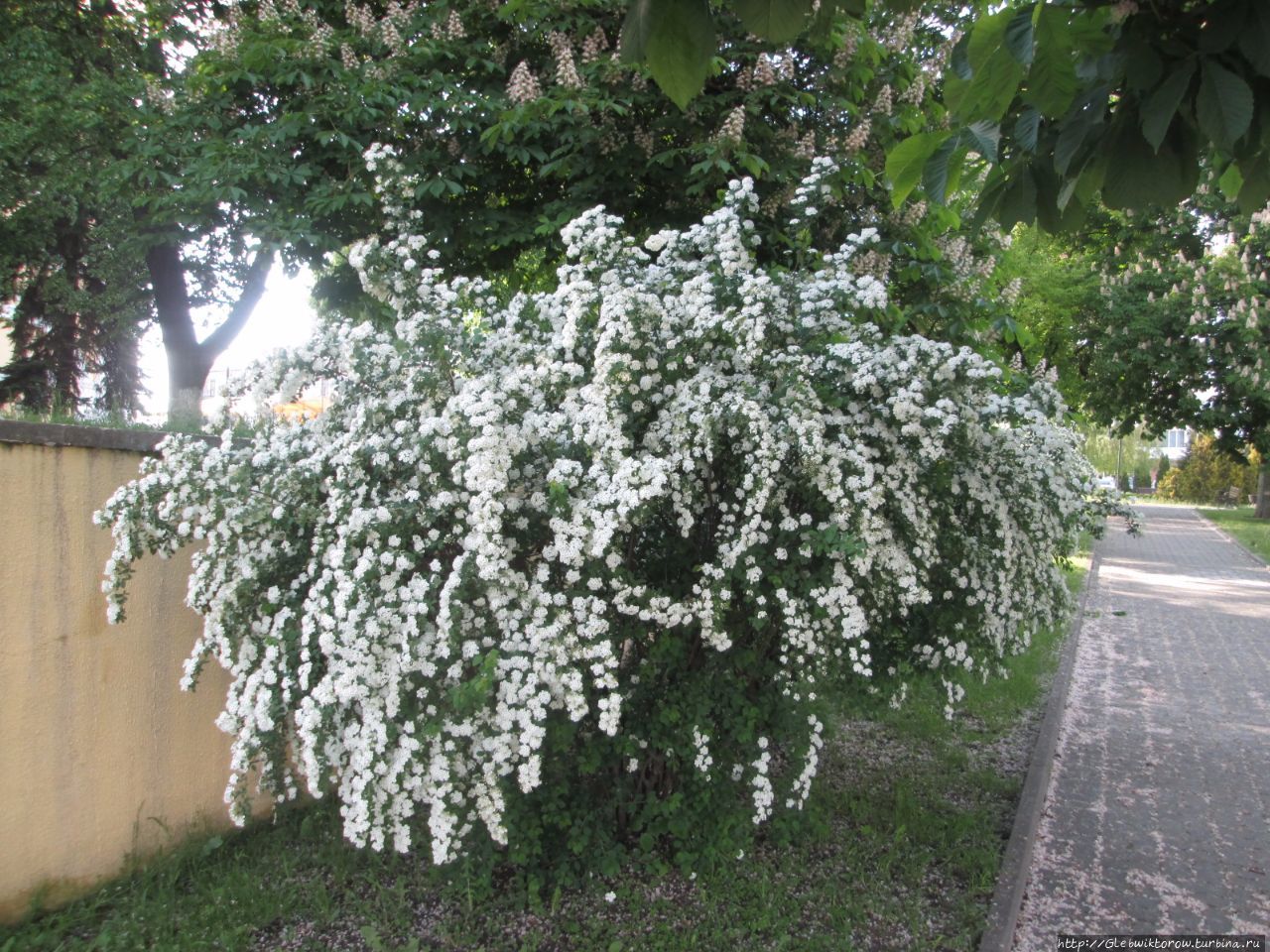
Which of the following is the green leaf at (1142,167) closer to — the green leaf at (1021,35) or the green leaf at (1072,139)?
the green leaf at (1072,139)

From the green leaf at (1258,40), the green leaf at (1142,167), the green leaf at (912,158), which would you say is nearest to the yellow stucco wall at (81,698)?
the green leaf at (912,158)

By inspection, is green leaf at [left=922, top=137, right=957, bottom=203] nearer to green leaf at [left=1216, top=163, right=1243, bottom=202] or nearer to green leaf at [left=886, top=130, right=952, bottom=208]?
green leaf at [left=886, top=130, right=952, bottom=208]

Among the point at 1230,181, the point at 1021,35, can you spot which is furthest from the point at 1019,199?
the point at 1230,181

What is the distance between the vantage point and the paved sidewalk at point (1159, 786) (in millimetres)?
4441

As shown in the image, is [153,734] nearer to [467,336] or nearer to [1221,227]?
[467,336]

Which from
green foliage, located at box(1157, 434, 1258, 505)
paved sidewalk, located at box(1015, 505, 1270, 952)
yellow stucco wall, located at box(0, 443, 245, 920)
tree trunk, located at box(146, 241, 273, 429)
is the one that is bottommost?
Answer: paved sidewalk, located at box(1015, 505, 1270, 952)

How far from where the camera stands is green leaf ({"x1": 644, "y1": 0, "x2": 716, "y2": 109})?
247cm

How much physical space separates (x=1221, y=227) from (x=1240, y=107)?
2310 cm

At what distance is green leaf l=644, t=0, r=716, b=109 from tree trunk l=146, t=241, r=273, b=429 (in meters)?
8.72

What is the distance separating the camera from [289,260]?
6.70m

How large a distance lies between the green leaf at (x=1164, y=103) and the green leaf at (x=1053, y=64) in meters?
0.20

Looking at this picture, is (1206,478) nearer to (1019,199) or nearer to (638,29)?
(1019,199)

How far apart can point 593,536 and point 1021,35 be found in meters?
1.97

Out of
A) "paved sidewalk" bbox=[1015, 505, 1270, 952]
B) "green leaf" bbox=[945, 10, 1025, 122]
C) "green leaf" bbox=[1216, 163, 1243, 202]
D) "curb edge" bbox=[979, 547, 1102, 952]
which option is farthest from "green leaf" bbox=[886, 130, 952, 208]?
"paved sidewalk" bbox=[1015, 505, 1270, 952]
